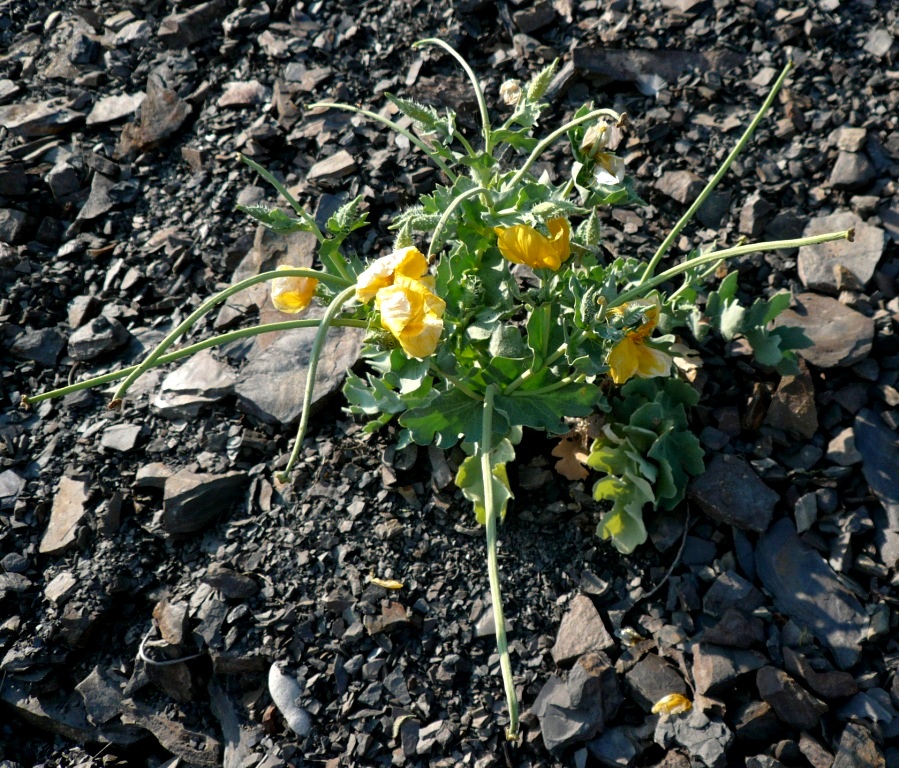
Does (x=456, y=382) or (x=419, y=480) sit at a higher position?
(x=456, y=382)

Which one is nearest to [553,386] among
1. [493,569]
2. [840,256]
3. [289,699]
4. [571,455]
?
[571,455]

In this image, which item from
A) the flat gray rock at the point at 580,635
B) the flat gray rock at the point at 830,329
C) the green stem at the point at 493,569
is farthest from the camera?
the flat gray rock at the point at 830,329

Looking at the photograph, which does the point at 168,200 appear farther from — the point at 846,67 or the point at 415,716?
the point at 846,67

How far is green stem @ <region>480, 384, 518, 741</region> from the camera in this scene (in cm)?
161

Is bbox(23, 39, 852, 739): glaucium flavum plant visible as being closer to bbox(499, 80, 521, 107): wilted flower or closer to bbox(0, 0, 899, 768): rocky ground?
bbox(499, 80, 521, 107): wilted flower

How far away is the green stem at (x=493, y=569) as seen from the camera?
161 centimetres

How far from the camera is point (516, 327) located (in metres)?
2.10

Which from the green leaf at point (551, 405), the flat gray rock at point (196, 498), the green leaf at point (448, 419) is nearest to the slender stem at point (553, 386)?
the green leaf at point (551, 405)

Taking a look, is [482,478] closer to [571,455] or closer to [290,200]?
[571,455]

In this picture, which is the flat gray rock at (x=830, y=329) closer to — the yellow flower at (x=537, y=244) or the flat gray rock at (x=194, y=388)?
the yellow flower at (x=537, y=244)

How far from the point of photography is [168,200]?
3.21 m

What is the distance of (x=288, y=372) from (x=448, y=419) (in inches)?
29.7

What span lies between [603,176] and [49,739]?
6.91 ft

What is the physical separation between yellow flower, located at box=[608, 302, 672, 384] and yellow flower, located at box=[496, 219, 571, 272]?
0.82 ft
